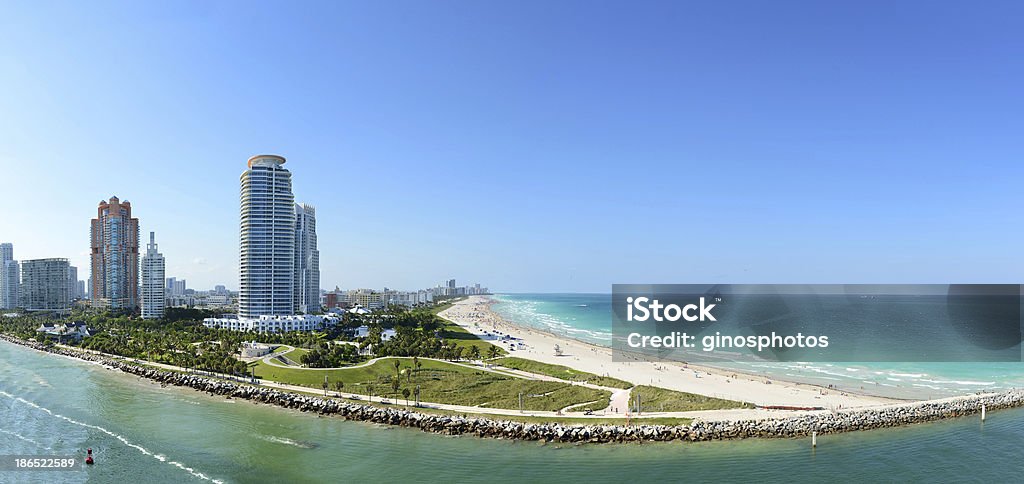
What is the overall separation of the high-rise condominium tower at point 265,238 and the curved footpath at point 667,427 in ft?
209

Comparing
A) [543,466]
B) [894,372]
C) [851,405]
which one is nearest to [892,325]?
[894,372]

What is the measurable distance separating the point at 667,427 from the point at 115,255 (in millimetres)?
169291

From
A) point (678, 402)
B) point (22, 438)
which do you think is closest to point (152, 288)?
point (22, 438)

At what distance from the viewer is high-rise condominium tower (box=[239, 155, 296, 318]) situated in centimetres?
11075

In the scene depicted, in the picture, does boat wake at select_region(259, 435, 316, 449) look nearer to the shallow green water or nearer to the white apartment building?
the shallow green water

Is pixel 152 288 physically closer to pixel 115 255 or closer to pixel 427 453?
pixel 115 255

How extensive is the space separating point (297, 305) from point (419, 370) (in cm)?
8073

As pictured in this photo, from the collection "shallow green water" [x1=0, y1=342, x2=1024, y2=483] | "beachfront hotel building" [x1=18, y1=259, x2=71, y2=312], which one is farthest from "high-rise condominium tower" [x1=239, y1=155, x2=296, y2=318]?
"beachfront hotel building" [x1=18, y1=259, x2=71, y2=312]

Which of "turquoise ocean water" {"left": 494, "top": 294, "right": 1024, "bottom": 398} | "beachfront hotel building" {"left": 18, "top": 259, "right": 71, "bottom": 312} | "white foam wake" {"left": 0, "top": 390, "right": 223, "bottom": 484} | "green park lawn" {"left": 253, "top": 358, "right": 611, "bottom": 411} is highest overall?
"beachfront hotel building" {"left": 18, "top": 259, "right": 71, "bottom": 312}

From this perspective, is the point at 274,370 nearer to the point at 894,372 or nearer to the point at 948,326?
the point at 894,372

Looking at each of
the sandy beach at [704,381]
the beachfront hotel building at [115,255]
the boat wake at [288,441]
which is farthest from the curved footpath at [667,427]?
the beachfront hotel building at [115,255]

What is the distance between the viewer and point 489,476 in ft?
107

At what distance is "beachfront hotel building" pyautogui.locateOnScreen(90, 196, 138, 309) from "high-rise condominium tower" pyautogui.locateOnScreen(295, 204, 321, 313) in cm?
4920

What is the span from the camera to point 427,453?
36.7 metres
